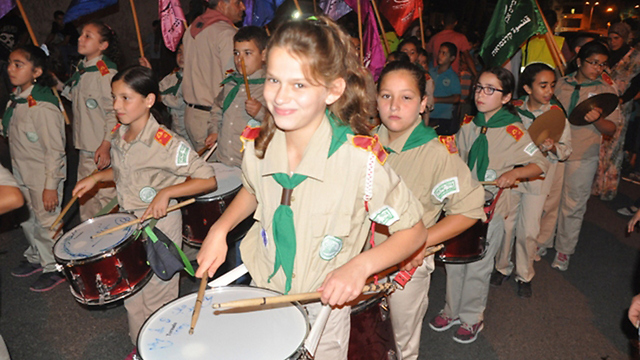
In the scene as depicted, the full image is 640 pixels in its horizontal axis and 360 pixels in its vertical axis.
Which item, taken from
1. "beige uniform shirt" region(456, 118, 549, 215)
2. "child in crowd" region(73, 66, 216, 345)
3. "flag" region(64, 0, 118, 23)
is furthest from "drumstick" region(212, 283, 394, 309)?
"flag" region(64, 0, 118, 23)

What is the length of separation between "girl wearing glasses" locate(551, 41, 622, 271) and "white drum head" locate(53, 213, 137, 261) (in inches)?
155

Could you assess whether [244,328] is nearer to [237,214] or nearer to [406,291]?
[237,214]

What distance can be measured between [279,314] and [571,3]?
167ft

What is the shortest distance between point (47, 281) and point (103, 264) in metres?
1.92

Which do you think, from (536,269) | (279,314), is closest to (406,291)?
(279,314)

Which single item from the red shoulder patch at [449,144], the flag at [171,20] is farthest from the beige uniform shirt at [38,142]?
the red shoulder patch at [449,144]

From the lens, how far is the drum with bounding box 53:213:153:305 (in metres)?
2.53

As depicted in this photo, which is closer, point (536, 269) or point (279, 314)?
point (279, 314)

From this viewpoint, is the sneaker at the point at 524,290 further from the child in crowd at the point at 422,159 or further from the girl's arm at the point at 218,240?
the girl's arm at the point at 218,240

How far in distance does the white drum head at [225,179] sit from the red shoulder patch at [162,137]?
1.78 feet

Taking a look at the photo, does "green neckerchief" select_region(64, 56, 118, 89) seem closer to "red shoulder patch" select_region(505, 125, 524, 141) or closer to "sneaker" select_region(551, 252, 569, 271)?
"red shoulder patch" select_region(505, 125, 524, 141)

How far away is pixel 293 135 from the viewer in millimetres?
1642

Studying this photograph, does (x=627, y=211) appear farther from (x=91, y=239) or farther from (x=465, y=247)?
(x=91, y=239)

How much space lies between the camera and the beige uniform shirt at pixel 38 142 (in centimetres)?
370
